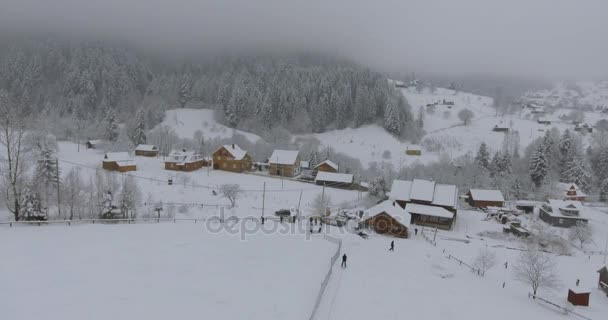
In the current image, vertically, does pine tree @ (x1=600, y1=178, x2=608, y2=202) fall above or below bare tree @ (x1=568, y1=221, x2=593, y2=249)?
above

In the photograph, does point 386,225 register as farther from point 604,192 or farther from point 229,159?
point 604,192

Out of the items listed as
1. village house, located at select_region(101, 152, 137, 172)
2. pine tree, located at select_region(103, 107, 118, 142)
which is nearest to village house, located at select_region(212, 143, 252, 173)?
village house, located at select_region(101, 152, 137, 172)

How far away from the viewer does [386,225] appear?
34.3 metres

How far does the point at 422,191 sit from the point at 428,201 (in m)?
1.62

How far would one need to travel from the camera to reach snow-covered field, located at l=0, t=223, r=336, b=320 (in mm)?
11906

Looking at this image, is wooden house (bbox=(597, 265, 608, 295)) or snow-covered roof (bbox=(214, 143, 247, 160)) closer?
wooden house (bbox=(597, 265, 608, 295))

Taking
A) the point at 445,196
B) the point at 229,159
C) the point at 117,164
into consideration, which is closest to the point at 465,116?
the point at 445,196

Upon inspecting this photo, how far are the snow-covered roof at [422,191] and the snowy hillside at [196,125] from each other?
1913 inches

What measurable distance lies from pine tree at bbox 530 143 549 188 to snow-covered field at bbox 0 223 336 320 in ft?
188

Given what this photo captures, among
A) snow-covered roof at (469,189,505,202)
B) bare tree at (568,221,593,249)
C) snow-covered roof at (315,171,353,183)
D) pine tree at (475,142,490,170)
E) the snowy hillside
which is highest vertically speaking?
the snowy hillside

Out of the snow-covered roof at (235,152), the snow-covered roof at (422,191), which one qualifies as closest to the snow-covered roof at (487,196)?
the snow-covered roof at (422,191)

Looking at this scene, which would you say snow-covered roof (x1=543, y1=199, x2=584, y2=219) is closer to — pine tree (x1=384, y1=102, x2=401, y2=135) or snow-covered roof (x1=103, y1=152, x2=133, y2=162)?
pine tree (x1=384, y1=102, x2=401, y2=135)

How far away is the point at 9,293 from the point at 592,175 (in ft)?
276

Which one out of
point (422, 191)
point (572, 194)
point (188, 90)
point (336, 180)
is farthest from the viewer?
point (188, 90)
